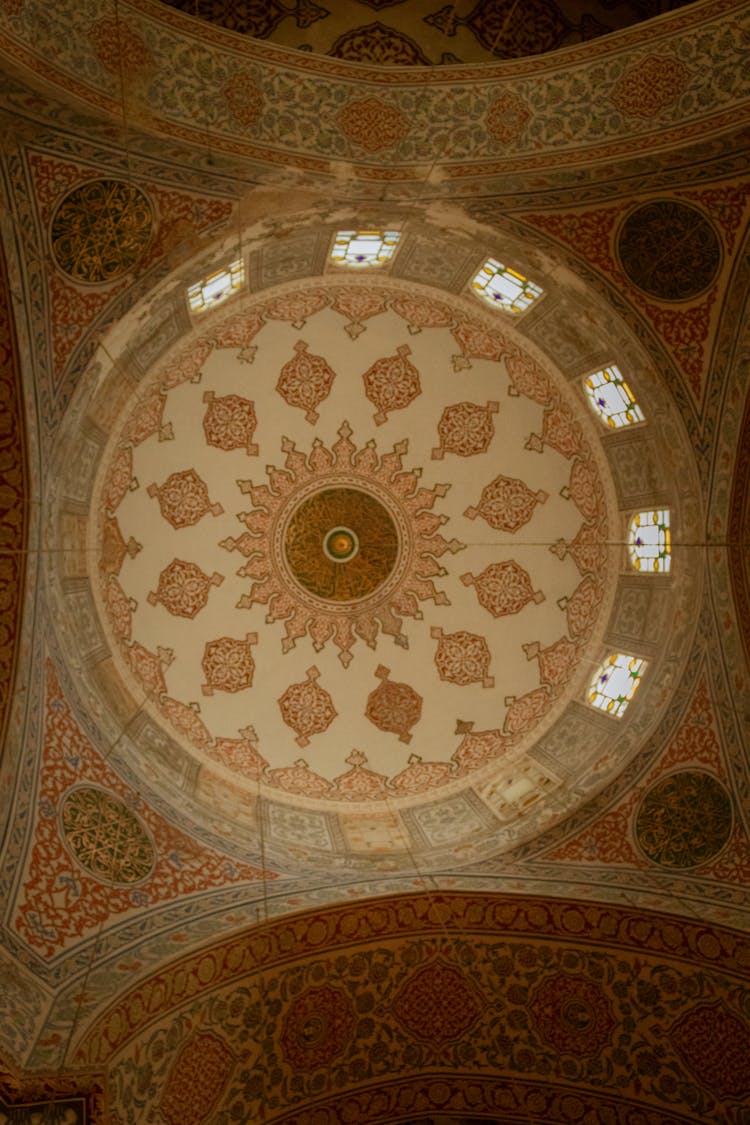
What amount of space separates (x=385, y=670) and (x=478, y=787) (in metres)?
1.84

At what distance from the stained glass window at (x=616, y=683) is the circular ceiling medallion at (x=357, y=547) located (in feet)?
0.79

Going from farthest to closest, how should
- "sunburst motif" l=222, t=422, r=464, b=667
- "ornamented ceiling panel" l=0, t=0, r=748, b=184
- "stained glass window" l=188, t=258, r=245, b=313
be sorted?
"sunburst motif" l=222, t=422, r=464, b=667
"stained glass window" l=188, t=258, r=245, b=313
"ornamented ceiling panel" l=0, t=0, r=748, b=184

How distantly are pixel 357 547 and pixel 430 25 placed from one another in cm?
547

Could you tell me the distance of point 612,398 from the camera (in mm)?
9695

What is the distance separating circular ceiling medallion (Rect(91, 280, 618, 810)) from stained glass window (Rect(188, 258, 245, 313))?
544mm

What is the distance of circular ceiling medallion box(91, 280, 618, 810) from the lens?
1047cm

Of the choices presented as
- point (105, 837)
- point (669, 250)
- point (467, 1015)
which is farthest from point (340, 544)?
point (467, 1015)

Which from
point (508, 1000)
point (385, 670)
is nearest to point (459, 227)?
point (385, 670)

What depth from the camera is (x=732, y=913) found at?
27.0 feet

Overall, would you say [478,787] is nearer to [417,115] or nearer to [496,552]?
[496,552]

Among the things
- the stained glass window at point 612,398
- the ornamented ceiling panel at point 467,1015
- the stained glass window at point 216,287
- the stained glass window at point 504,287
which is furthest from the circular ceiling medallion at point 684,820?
the stained glass window at point 216,287

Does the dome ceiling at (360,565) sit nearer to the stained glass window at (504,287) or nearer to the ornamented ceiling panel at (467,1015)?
the stained glass window at (504,287)

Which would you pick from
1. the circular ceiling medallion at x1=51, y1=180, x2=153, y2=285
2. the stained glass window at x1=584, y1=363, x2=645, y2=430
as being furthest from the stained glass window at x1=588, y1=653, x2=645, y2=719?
the circular ceiling medallion at x1=51, y1=180, x2=153, y2=285

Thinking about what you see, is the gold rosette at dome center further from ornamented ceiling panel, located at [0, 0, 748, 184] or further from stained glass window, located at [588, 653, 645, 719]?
ornamented ceiling panel, located at [0, 0, 748, 184]
